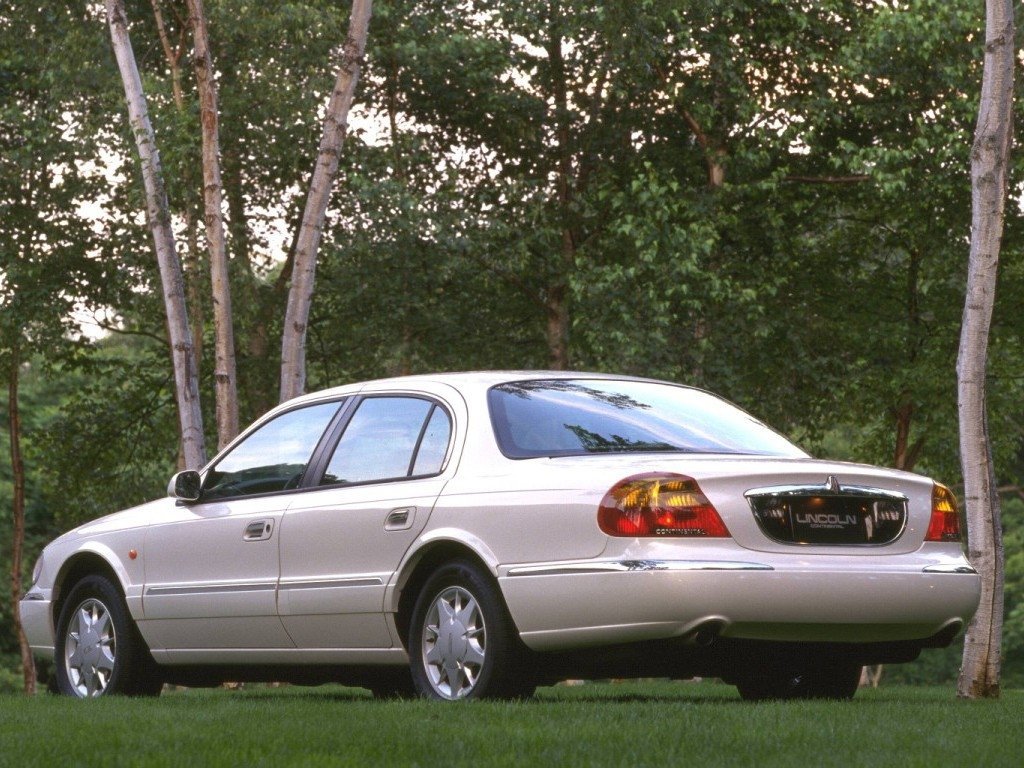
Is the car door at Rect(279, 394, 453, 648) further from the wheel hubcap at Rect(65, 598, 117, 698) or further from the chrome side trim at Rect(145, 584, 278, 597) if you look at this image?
the wheel hubcap at Rect(65, 598, 117, 698)

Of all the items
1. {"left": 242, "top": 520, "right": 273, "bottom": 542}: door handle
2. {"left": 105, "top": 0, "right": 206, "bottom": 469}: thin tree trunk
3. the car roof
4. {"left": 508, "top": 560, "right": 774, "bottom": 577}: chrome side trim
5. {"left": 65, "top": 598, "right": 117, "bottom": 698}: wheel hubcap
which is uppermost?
{"left": 105, "top": 0, "right": 206, "bottom": 469}: thin tree trunk

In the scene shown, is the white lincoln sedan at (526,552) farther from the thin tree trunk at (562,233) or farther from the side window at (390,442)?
the thin tree trunk at (562,233)

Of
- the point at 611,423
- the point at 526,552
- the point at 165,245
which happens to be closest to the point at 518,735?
the point at 526,552

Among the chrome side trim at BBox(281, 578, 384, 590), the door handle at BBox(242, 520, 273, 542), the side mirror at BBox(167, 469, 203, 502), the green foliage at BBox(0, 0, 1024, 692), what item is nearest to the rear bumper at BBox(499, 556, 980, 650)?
the chrome side trim at BBox(281, 578, 384, 590)

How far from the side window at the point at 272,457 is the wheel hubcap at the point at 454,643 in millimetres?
1402

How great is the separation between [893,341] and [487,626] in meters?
19.1

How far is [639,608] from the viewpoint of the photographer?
23.4 ft

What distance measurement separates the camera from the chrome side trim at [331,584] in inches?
326

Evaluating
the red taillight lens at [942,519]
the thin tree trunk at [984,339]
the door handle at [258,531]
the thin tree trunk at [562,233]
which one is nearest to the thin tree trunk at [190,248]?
the thin tree trunk at [562,233]

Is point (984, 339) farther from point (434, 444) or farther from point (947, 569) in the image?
point (434, 444)

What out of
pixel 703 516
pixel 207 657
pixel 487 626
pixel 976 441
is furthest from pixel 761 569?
pixel 976 441

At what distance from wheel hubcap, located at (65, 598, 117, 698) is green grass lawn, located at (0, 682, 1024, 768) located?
211 cm

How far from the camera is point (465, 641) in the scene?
25.8ft

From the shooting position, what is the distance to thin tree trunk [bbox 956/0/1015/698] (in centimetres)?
1108
